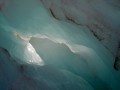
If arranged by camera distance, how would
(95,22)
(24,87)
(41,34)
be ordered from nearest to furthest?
(24,87) < (95,22) < (41,34)

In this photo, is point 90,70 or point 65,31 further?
point 90,70

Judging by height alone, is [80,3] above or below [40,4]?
above

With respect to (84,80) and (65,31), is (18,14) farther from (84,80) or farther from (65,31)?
(84,80)

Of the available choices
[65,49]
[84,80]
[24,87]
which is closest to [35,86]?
[24,87]

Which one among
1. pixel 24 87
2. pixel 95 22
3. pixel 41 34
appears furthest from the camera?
pixel 41 34

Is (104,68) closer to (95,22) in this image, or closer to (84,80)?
(84,80)

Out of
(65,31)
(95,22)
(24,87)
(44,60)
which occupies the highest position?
(95,22)

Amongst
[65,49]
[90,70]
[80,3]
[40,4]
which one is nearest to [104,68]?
[90,70]
